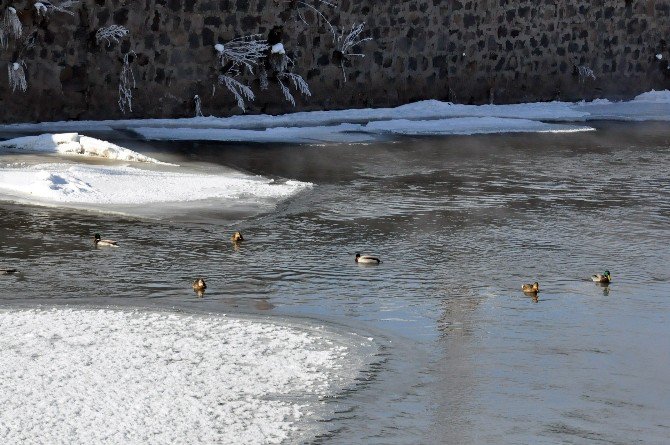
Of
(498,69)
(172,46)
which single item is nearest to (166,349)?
(172,46)

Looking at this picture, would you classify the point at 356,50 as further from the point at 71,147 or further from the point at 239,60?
the point at 71,147

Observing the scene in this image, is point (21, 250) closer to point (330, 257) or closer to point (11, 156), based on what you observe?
point (330, 257)

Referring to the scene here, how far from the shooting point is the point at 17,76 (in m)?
17.4

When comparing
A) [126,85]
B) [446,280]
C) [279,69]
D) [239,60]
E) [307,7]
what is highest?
[307,7]

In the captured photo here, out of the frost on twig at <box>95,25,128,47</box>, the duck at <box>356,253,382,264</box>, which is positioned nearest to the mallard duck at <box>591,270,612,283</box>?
the duck at <box>356,253,382,264</box>

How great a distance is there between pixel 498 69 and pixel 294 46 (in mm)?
4240

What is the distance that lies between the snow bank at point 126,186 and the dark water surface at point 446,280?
0.44 meters

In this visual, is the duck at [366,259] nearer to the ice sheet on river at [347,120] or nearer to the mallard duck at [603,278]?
the mallard duck at [603,278]

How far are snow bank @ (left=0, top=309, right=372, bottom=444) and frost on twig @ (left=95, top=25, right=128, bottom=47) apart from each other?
10823mm

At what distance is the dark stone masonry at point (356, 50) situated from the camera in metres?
17.9

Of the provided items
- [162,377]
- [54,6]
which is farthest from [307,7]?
[162,377]

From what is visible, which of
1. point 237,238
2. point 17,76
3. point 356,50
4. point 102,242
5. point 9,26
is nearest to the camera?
point 102,242

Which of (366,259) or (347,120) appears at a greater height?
(347,120)

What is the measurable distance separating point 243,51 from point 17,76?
338cm
